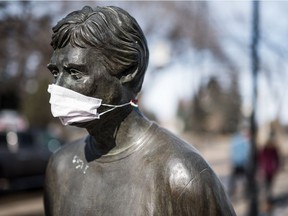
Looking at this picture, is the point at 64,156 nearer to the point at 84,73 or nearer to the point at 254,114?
the point at 84,73

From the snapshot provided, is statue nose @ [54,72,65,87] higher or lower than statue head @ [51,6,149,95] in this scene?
lower

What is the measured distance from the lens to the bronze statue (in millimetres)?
1793

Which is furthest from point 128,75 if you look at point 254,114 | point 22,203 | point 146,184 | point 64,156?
point 22,203

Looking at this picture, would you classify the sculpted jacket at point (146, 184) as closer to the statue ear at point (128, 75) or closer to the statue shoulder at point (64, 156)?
the statue shoulder at point (64, 156)

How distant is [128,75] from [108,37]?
166 mm

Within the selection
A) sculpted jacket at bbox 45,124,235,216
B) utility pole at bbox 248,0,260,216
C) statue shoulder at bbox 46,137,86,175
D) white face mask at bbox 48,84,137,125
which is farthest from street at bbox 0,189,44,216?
white face mask at bbox 48,84,137,125

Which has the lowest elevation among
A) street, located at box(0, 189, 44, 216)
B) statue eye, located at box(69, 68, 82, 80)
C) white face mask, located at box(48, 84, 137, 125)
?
street, located at box(0, 189, 44, 216)

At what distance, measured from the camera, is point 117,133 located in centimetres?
197

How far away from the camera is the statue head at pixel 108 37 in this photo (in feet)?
6.00

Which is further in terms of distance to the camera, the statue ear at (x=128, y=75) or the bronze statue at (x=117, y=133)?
the statue ear at (x=128, y=75)

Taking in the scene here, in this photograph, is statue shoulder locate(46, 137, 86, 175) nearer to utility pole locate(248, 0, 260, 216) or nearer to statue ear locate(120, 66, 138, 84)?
statue ear locate(120, 66, 138, 84)

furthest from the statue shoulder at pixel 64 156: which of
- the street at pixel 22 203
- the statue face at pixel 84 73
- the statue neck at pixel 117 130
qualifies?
the street at pixel 22 203

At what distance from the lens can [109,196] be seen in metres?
1.90

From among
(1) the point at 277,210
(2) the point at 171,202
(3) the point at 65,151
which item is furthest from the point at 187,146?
(1) the point at 277,210
